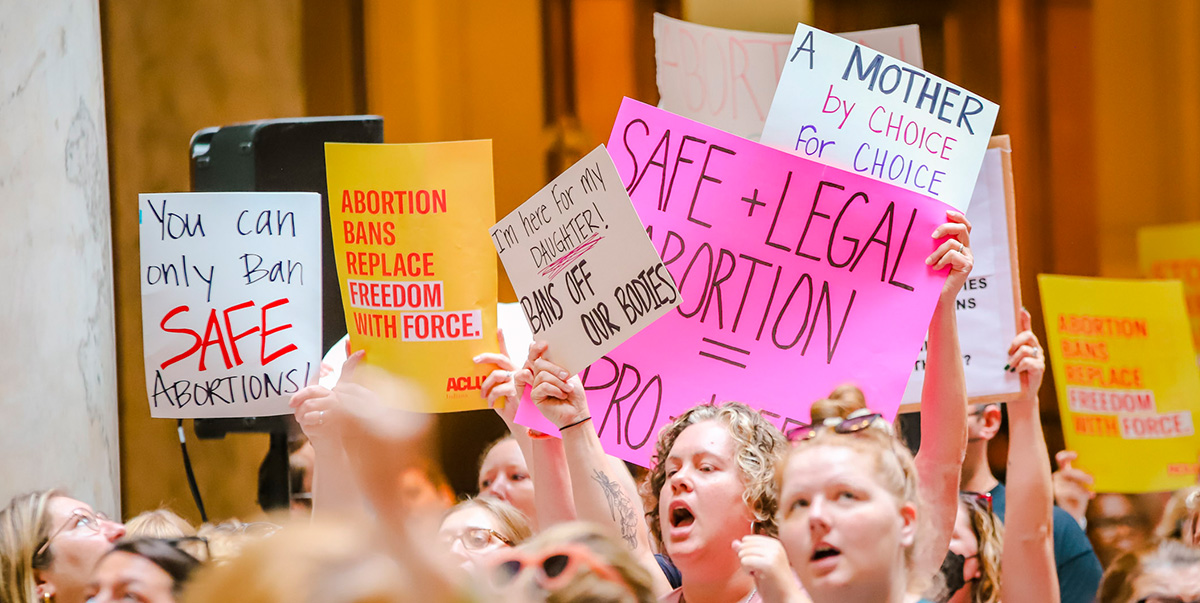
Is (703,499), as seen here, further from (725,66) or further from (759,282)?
(725,66)

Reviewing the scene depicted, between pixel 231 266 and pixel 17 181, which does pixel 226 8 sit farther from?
pixel 231 266

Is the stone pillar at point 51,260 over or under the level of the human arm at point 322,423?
over

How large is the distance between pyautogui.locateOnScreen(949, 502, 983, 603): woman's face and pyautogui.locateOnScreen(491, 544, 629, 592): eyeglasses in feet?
3.69

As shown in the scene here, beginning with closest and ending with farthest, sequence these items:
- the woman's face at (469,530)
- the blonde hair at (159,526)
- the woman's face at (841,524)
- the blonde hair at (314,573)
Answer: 1. the blonde hair at (314,573)
2. the woman's face at (841,524)
3. the woman's face at (469,530)
4. the blonde hair at (159,526)

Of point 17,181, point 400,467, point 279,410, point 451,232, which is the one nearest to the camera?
point 400,467

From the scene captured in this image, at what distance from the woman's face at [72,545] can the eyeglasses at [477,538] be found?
670 mm

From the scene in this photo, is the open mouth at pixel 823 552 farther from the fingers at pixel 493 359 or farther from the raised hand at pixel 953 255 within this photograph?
the fingers at pixel 493 359

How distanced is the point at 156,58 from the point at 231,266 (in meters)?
2.34

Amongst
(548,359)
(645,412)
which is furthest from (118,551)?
(645,412)

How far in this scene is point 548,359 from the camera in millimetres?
2215

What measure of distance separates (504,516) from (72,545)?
0.83 meters

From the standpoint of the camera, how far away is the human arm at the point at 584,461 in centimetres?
211

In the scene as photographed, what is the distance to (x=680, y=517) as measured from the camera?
1.97 metres

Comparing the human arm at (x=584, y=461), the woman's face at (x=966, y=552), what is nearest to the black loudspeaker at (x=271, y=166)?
the human arm at (x=584, y=461)
